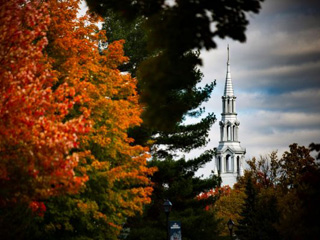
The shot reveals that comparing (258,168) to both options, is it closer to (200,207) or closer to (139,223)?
(200,207)

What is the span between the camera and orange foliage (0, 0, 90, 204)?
15.4m

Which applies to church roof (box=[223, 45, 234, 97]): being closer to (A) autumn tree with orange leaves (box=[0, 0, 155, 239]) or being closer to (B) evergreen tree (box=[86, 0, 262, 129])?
(A) autumn tree with orange leaves (box=[0, 0, 155, 239])

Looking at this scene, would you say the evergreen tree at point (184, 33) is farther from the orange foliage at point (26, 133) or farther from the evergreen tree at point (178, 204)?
the evergreen tree at point (178, 204)

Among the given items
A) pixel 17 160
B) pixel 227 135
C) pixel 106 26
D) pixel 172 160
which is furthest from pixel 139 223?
pixel 227 135

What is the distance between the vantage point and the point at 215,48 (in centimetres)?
1056

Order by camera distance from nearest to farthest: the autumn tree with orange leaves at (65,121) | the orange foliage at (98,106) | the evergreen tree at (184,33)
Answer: the evergreen tree at (184,33), the autumn tree with orange leaves at (65,121), the orange foliage at (98,106)

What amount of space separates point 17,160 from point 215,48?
7.71 meters

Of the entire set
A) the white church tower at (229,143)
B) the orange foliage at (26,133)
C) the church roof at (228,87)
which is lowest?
the orange foliage at (26,133)

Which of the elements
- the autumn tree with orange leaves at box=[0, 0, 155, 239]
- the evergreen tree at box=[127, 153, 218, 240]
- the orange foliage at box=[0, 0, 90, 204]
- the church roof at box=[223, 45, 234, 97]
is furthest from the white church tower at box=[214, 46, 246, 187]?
the orange foliage at box=[0, 0, 90, 204]

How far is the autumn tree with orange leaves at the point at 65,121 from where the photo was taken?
51.4 ft

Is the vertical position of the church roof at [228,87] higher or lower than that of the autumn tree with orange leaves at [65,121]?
higher

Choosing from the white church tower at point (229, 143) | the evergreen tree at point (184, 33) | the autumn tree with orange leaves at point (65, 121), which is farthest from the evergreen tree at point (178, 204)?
the white church tower at point (229, 143)

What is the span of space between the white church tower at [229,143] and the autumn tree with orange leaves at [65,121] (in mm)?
114701

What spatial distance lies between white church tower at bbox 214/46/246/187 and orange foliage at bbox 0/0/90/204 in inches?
4920
